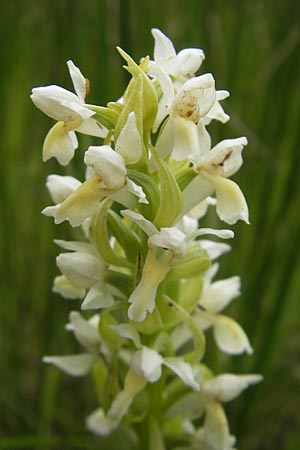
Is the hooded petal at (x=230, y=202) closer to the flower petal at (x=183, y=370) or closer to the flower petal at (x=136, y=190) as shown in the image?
the flower petal at (x=136, y=190)

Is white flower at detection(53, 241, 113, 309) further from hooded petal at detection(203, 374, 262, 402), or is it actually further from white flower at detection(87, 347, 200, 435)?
hooded petal at detection(203, 374, 262, 402)

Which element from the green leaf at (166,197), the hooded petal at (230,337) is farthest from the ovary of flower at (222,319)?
the green leaf at (166,197)

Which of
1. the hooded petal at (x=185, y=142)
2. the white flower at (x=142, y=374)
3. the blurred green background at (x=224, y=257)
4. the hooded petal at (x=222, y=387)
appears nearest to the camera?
the hooded petal at (x=185, y=142)

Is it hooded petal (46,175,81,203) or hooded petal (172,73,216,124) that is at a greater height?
hooded petal (172,73,216,124)

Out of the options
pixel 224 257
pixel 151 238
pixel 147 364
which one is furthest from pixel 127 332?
pixel 224 257

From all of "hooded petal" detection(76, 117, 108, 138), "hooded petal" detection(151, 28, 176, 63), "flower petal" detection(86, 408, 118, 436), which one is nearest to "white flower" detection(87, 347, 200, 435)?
"flower petal" detection(86, 408, 118, 436)

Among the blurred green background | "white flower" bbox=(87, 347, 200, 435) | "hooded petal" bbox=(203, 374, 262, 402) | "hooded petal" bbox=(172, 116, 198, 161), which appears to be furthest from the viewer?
the blurred green background

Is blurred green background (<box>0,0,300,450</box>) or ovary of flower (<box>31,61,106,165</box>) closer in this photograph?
ovary of flower (<box>31,61,106,165</box>)
